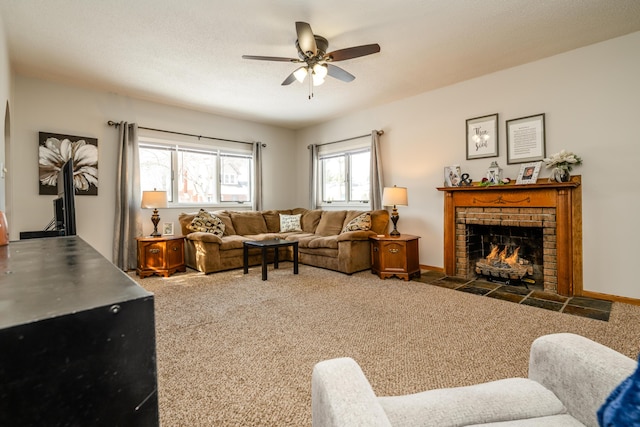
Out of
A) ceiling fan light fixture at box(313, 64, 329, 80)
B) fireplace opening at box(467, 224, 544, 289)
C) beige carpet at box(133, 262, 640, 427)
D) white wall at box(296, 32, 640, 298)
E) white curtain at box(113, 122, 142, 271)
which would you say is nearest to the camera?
beige carpet at box(133, 262, 640, 427)

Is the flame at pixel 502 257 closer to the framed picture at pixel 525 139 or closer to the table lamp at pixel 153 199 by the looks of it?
the framed picture at pixel 525 139

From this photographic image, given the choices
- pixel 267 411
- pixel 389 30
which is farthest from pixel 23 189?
pixel 389 30

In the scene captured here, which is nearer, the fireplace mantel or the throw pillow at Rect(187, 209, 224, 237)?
the fireplace mantel

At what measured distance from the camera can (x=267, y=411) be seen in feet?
4.73

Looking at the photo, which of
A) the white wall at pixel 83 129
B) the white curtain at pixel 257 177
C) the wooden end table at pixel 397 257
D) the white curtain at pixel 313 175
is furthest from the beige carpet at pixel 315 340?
the white curtain at pixel 313 175

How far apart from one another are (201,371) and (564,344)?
1.75 meters

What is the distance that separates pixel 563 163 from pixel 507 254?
1.26 meters

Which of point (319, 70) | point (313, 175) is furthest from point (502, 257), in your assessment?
point (313, 175)

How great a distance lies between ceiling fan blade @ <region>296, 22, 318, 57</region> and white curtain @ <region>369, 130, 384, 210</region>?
247 cm

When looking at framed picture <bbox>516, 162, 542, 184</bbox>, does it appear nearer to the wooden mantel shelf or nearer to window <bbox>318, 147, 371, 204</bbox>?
the wooden mantel shelf

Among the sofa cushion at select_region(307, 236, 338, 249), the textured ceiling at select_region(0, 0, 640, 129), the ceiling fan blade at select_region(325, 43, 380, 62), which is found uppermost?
the textured ceiling at select_region(0, 0, 640, 129)

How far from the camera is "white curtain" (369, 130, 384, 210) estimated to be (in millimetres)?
4922

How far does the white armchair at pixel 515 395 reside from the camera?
2.39 feet

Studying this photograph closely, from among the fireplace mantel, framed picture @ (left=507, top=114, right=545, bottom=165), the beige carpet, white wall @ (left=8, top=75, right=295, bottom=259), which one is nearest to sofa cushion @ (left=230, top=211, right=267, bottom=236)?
white wall @ (left=8, top=75, right=295, bottom=259)
